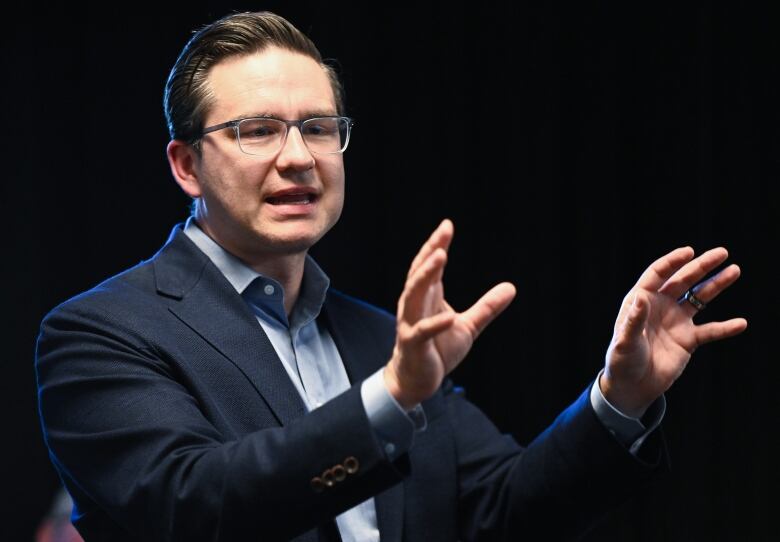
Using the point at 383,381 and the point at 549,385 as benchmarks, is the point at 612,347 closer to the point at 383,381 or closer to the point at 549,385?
the point at 383,381

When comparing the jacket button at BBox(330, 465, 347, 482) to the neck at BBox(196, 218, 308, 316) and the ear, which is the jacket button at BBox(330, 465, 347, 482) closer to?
the neck at BBox(196, 218, 308, 316)

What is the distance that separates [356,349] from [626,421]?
588 mm

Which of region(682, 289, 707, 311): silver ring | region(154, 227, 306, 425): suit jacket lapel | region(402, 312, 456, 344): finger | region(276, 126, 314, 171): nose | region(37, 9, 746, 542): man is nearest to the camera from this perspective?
region(402, 312, 456, 344): finger

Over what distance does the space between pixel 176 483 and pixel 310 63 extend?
0.95 meters

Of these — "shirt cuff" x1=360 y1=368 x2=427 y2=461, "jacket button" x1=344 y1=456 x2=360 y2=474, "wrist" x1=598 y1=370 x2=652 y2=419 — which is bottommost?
"wrist" x1=598 y1=370 x2=652 y2=419

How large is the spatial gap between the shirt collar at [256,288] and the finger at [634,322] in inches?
26.3

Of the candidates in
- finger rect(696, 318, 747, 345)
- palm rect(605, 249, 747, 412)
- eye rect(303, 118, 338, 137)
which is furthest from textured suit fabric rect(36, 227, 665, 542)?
eye rect(303, 118, 338, 137)

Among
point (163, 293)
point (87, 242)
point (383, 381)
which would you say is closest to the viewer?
point (383, 381)

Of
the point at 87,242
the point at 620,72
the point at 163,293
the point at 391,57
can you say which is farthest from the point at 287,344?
the point at 620,72

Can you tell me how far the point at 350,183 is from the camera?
11.1 feet

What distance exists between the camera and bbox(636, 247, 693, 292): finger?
1700 millimetres

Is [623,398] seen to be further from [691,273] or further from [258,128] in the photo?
[258,128]

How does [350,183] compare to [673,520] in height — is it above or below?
above

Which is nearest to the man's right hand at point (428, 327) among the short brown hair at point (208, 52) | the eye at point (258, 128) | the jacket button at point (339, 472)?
the jacket button at point (339, 472)
